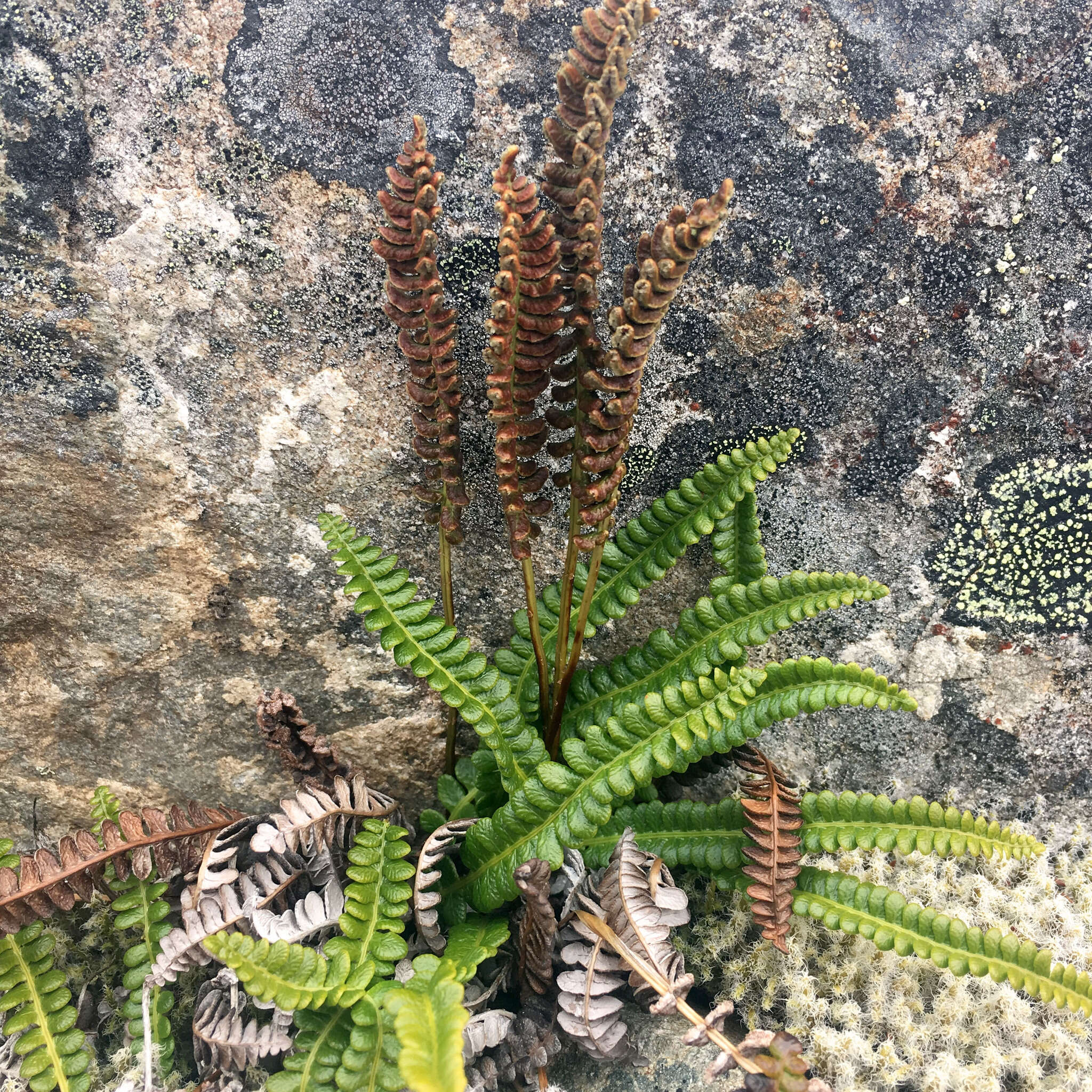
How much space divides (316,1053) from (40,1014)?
57 cm

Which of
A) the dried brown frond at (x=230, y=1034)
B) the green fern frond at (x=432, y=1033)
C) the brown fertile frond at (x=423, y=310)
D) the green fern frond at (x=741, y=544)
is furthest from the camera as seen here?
the green fern frond at (x=741, y=544)

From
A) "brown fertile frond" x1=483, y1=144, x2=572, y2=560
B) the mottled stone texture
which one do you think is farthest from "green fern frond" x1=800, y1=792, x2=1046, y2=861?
"brown fertile frond" x1=483, y1=144, x2=572, y2=560

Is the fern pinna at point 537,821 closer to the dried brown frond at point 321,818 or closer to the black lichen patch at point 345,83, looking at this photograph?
the dried brown frond at point 321,818

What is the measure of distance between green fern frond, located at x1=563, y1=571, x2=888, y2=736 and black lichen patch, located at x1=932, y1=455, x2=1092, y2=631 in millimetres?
324

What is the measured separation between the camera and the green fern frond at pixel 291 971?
1367mm

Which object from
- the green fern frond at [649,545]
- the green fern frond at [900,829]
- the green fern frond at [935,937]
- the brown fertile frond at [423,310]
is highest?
the brown fertile frond at [423,310]

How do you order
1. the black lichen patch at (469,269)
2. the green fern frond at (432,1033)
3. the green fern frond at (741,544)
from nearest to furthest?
the green fern frond at (432,1033), the black lichen patch at (469,269), the green fern frond at (741,544)

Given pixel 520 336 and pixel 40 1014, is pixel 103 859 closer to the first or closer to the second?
pixel 40 1014

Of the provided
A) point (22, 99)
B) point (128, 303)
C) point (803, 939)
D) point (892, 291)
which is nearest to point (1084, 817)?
point (803, 939)

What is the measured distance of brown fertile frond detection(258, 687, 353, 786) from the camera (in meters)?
1.72

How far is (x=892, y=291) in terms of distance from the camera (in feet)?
5.81

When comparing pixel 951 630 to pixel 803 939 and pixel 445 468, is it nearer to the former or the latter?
pixel 803 939

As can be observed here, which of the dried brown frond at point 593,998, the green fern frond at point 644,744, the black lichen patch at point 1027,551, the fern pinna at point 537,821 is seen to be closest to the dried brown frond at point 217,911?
the fern pinna at point 537,821

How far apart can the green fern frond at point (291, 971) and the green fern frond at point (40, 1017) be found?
499 mm
